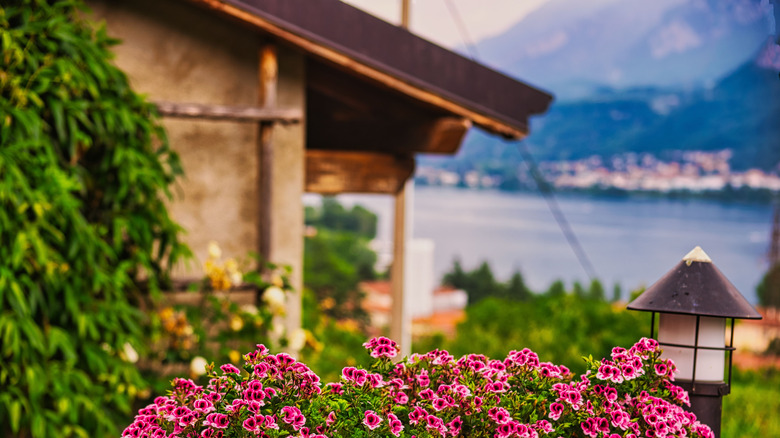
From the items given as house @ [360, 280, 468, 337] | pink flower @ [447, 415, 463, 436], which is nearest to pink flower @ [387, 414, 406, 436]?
pink flower @ [447, 415, 463, 436]

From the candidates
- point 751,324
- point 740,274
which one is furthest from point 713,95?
point 751,324

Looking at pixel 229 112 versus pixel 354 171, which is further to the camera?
pixel 354 171

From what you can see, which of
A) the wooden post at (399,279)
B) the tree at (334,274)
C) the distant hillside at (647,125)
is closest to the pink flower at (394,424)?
→ the wooden post at (399,279)

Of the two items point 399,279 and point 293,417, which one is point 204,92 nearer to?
point 293,417

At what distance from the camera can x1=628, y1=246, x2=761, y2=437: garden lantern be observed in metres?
1.92

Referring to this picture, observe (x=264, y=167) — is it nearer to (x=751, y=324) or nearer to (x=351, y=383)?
(x=351, y=383)

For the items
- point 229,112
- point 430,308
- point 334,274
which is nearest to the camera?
point 229,112

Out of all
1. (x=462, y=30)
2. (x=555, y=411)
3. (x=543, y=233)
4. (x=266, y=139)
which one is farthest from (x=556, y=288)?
(x=543, y=233)

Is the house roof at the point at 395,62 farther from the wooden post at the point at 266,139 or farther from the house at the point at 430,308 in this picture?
the house at the point at 430,308

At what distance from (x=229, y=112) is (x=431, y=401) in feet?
7.87

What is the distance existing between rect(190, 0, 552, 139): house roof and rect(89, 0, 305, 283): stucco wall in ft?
1.13

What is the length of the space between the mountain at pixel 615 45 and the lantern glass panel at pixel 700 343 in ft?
95.2

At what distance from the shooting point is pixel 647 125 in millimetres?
29766

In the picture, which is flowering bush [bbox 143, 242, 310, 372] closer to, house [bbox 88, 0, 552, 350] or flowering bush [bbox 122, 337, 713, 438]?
house [bbox 88, 0, 552, 350]
